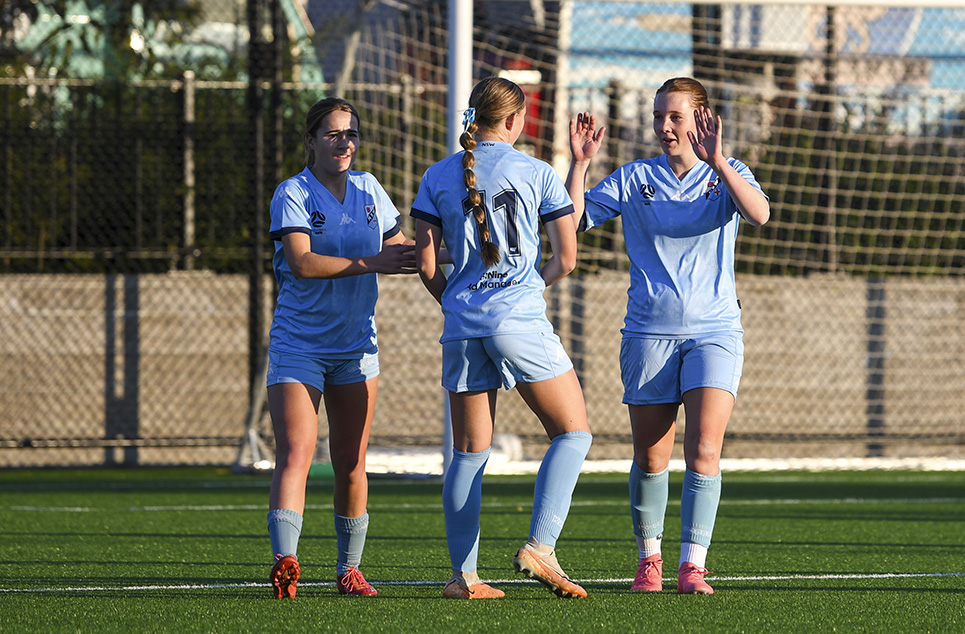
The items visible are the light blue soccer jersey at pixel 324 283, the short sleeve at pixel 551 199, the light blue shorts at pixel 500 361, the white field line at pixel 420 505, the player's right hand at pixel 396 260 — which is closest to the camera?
the light blue shorts at pixel 500 361

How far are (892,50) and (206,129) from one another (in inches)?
277

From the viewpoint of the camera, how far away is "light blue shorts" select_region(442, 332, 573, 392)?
13.1ft

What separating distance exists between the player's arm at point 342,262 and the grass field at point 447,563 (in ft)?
3.66

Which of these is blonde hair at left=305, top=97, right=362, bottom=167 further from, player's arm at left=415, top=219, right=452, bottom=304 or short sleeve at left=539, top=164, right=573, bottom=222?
short sleeve at left=539, top=164, right=573, bottom=222

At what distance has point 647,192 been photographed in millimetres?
4547

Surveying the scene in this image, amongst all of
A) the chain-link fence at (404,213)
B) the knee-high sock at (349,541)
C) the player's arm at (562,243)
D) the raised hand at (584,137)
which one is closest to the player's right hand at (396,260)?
the player's arm at (562,243)

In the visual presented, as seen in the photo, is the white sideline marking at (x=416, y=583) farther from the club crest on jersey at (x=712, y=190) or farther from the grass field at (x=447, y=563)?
the club crest on jersey at (x=712, y=190)

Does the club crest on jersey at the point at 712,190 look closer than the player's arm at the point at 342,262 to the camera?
No

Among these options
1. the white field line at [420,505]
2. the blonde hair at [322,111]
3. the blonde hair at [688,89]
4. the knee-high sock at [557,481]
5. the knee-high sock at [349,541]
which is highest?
the blonde hair at [688,89]

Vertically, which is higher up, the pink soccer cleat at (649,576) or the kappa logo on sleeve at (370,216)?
the kappa logo on sleeve at (370,216)

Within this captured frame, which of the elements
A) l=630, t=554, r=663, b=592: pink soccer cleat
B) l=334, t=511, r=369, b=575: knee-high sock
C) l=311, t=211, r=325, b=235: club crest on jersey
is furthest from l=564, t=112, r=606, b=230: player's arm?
l=334, t=511, r=369, b=575: knee-high sock

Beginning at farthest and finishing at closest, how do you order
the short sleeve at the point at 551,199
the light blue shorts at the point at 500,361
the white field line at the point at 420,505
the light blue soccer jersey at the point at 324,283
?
1. the white field line at the point at 420,505
2. the light blue soccer jersey at the point at 324,283
3. the short sleeve at the point at 551,199
4. the light blue shorts at the point at 500,361

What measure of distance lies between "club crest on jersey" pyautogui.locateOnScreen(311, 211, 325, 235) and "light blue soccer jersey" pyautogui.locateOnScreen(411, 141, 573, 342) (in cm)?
44

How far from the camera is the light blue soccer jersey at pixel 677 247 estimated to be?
14.6 ft
